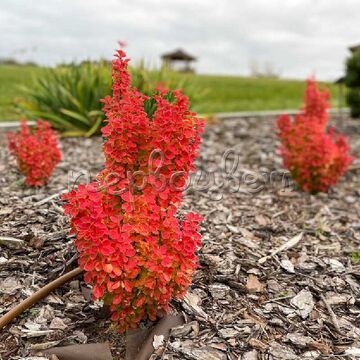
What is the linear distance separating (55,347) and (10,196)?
2069 mm

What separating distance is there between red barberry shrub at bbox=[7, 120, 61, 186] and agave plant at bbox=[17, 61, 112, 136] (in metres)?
2.15

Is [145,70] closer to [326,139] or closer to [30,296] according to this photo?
[326,139]

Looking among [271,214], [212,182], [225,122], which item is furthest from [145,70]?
[271,214]

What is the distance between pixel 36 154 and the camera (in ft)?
15.9

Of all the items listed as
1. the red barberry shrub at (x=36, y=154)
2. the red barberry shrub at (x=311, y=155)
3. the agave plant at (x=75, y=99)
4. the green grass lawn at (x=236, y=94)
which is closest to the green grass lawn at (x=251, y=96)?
the green grass lawn at (x=236, y=94)

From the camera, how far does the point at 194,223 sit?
8.72 feet

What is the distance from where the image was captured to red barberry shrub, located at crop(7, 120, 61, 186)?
4812mm

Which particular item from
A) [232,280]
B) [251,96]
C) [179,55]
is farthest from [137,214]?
[179,55]

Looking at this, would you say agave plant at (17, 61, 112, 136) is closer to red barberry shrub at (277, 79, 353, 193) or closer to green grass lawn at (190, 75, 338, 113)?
red barberry shrub at (277, 79, 353, 193)

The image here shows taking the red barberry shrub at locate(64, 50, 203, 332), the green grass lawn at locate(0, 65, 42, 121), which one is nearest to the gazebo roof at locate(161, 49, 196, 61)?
the green grass lawn at locate(0, 65, 42, 121)

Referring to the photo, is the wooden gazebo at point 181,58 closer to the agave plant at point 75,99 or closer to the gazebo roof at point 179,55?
the gazebo roof at point 179,55

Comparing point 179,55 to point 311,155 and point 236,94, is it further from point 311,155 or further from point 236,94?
point 311,155

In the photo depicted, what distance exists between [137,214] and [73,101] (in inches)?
194

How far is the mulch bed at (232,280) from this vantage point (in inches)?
111
